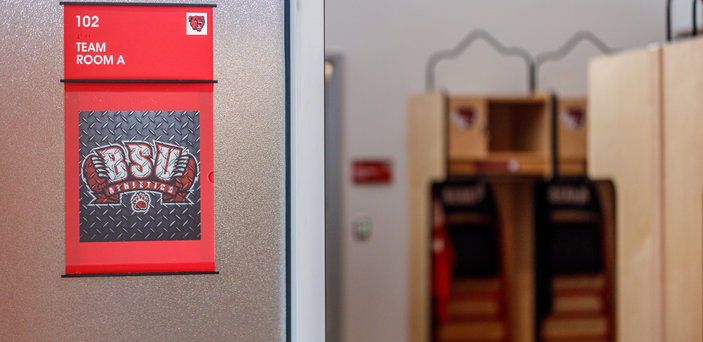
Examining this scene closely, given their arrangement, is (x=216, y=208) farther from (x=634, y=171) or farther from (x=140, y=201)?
(x=634, y=171)

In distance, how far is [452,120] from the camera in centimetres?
348

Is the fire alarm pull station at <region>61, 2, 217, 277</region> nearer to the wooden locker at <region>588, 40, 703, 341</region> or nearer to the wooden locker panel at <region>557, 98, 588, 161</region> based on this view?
the wooden locker at <region>588, 40, 703, 341</region>

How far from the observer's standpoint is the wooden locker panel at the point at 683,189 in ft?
5.75

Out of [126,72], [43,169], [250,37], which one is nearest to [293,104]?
[250,37]

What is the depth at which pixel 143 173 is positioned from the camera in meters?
0.89

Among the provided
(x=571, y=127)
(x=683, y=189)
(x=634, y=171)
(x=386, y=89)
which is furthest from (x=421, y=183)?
(x=683, y=189)

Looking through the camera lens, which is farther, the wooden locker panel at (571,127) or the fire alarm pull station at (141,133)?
the wooden locker panel at (571,127)

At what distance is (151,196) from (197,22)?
27 cm

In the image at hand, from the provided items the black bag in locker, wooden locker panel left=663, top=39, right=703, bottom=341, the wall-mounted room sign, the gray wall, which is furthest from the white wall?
the gray wall

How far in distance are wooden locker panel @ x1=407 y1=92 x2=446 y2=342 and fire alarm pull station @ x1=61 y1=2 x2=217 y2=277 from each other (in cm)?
255

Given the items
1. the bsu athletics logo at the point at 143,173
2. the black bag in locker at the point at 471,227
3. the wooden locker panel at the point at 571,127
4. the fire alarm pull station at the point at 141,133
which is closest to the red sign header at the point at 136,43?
the fire alarm pull station at the point at 141,133

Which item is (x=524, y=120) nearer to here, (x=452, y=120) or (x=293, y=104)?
(x=452, y=120)

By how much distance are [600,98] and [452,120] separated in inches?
50.9

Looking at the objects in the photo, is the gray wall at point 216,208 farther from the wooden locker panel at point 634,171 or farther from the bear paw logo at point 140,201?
the wooden locker panel at point 634,171
